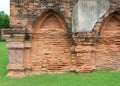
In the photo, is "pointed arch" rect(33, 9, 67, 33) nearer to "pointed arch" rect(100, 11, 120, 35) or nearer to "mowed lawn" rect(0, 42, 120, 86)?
"pointed arch" rect(100, 11, 120, 35)

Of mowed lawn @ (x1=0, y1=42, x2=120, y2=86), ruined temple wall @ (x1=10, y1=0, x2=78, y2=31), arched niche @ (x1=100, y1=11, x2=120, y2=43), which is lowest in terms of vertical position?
mowed lawn @ (x1=0, y1=42, x2=120, y2=86)

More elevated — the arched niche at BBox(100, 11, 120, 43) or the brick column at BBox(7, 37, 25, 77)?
the arched niche at BBox(100, 11, 120, 43)

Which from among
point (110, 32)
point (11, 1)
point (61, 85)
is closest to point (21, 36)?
point (11, 1)

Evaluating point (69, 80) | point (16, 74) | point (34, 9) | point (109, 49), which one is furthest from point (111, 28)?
point (16, 74)

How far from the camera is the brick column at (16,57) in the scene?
8508 millimetres

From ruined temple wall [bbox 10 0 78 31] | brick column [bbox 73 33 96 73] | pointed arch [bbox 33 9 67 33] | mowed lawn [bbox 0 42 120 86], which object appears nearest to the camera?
mowed lawn [bbox 0 42 120 86]

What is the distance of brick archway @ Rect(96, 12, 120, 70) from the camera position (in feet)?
28.8

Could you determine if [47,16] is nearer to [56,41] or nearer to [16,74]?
[56,41]

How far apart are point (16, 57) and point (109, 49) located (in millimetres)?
2666

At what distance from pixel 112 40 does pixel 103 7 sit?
0.99 meters

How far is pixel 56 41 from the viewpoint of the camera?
8.82m

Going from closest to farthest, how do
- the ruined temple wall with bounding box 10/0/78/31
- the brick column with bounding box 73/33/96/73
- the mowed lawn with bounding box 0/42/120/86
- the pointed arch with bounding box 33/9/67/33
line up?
the mowed lawn with bounding box 0/42/120/86 < the brick column with bounding box 73/33/96/73 < the ruined temple wall with bounding box 10/0/78/31 < the pointed arch with bounding box 33/9/67/33

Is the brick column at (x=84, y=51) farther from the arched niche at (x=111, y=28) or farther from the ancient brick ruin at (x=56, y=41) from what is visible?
the arched niche at (x=111, y=28)

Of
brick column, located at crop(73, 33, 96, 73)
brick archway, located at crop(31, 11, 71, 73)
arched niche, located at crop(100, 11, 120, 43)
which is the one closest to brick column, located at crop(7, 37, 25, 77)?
brick archway, located at crop(31, 11, 71, 73)
